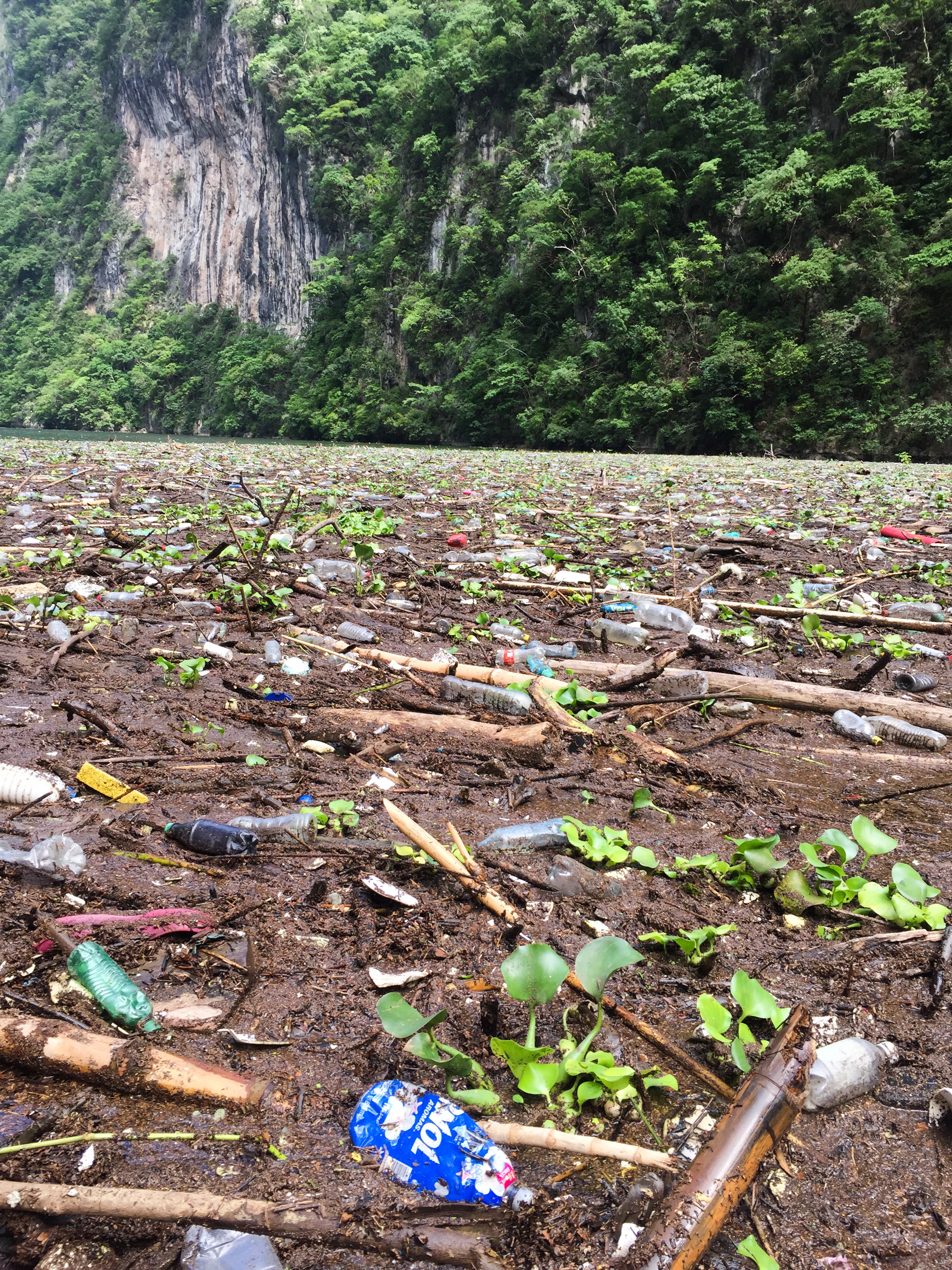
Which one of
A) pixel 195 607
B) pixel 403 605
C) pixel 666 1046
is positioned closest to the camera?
pixel 666 1046

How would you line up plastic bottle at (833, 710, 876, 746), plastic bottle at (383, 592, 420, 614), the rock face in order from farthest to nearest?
the rock face < plastic bottle at (383, 592, 420, 614) < plastic bottle at (833, 710, 876, 746)

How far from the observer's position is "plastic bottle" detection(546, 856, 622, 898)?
1660 millimetres

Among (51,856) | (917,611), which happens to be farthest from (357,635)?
(917,611)

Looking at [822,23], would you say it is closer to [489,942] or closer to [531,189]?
[531,189]

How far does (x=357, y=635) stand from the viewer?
11.1ft

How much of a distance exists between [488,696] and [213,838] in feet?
3.95

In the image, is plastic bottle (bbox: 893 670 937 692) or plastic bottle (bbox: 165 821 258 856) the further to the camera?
plastic bottle (bbox: 893 670 937 692)

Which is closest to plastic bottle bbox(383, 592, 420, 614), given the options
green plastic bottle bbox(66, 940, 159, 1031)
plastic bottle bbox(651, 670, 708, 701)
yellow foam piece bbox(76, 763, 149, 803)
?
plastic bottle bbox(651, 670, 708, 701)

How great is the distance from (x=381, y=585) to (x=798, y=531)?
3.85m

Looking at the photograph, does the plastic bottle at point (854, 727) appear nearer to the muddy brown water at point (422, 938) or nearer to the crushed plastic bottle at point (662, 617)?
the muddy brown water at point (422, 938)

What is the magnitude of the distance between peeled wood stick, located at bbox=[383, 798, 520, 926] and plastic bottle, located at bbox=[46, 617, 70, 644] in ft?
7.12

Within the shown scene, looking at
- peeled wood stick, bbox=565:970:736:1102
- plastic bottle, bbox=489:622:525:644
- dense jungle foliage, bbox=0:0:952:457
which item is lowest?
peeled wood stick, bbox=565:970:736:1102

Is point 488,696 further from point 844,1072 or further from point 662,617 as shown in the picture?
point 844,1072

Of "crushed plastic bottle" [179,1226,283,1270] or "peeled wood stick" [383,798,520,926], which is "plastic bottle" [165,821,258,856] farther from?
"crushed plastic bottle" [179,1226,283,1270]
